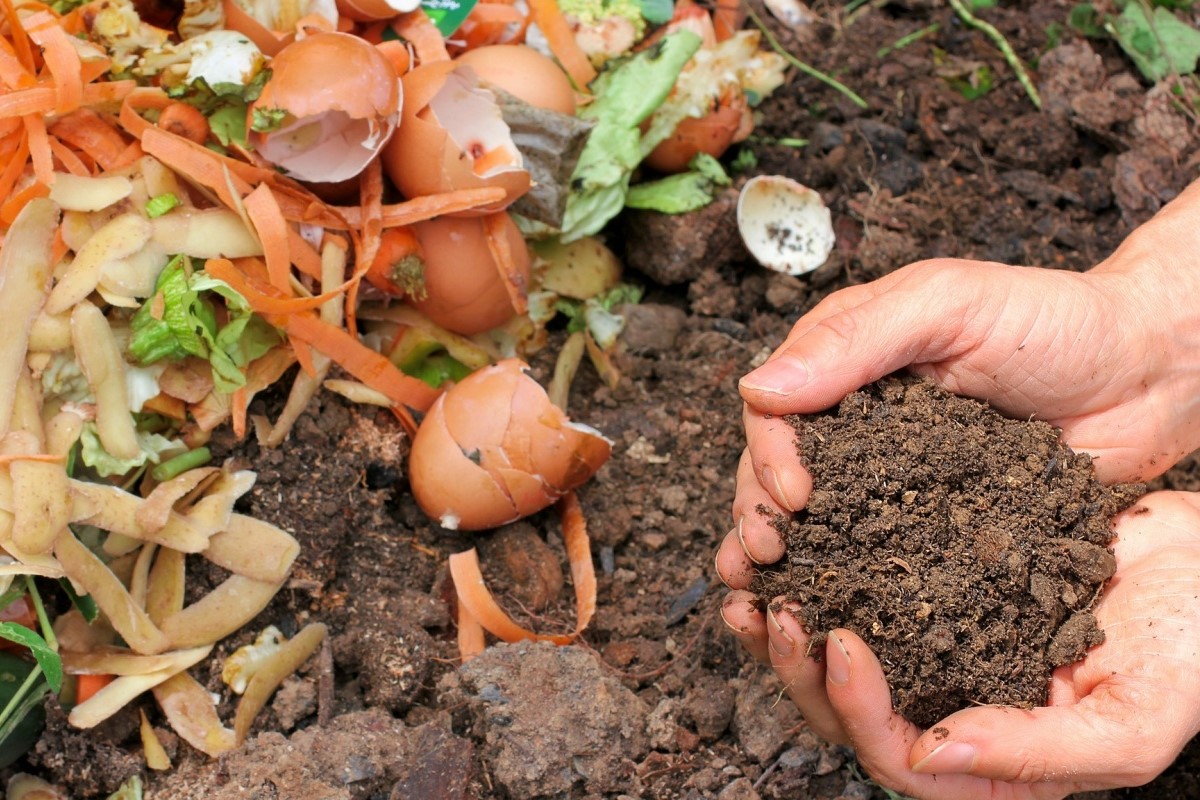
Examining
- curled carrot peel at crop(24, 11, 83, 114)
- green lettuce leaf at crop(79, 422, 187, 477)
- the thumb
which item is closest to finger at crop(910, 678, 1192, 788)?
the thumb

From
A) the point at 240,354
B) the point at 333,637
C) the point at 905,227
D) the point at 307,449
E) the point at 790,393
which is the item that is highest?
the point at 790,393

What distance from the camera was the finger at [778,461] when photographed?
5.59 feet

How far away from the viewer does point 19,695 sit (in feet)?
6.32

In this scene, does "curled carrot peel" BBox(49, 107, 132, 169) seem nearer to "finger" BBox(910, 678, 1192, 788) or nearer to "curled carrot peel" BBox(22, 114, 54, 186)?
"curled carrot peel" BBox(22, 114, 54, 186)

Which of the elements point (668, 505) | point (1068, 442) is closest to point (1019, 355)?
point (1068, 442)

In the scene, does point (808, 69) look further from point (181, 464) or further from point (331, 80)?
point (181, 464)

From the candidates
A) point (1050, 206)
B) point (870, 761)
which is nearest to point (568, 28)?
point (1050, 206)

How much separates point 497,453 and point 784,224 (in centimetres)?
100

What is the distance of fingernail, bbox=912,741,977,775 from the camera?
1.58 m

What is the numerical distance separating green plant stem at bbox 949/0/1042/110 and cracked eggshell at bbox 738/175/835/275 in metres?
0.69

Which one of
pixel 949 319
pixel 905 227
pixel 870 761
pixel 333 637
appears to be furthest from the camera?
pixel 905 227

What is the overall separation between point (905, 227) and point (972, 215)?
7.8 inches

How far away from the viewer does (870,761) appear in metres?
1.71

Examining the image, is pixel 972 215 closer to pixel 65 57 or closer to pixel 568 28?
pixel 568 28
